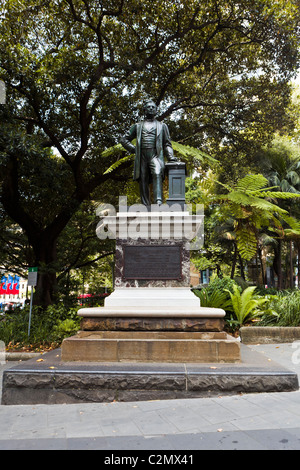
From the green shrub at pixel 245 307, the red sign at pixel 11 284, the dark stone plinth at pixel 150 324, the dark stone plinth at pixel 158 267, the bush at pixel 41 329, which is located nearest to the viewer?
the dark stone plinth at pixel 150 324

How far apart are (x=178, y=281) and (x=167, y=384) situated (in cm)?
194

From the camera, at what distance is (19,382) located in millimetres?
4645

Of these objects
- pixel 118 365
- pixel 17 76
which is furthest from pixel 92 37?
pixel 118 365

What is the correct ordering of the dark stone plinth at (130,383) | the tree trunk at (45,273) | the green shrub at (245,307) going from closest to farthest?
the dark stone plinth at (130,383) → the green shrub at (245,307) → the tree trunk at (45,273)

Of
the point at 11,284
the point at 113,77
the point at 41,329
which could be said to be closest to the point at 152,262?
the point at 41,329

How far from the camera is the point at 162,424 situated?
12.0ft

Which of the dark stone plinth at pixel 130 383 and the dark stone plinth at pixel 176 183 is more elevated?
the dark stone plinth at pixel 176 183

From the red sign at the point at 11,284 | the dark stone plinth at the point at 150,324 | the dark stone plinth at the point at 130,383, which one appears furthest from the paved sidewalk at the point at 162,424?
the red sign at the point at 11,284

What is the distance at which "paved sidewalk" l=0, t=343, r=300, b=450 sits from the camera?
3166 millimetres

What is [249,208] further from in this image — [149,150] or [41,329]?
[41,329]

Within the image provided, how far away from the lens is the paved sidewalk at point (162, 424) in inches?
125

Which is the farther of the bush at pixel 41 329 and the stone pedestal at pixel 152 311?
the bush at pixel 41 329

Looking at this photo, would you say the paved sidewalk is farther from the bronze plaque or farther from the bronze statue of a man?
the bronze statue of a man

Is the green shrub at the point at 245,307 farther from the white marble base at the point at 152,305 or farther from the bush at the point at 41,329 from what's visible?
the bush at the point at 41,329
